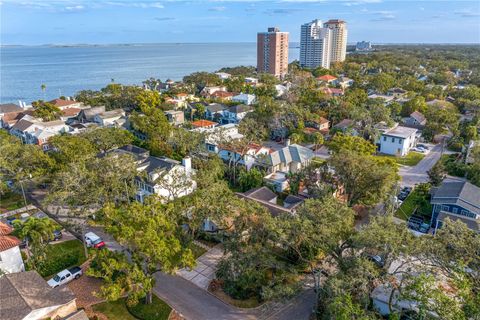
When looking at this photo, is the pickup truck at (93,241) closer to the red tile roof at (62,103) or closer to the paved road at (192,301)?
the paved road at (192,301)

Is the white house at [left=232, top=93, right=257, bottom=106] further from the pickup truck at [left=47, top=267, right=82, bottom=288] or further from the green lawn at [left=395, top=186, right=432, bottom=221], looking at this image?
the pickup truck at [left=47, top=267, right=82, bottom=288]

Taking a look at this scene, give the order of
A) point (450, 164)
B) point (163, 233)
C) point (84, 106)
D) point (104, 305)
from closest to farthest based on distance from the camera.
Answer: point (163, 233) → point (104, 305) → point (450, 164) → point (84, 106)

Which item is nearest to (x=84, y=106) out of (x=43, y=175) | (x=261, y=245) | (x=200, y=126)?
(x=200, y=126)

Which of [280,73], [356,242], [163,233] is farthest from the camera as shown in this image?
[280,73]

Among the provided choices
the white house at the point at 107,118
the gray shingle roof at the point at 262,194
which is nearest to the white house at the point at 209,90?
the white house at the point at 107,118

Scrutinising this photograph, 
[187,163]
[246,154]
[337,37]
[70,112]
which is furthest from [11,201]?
[337,37]

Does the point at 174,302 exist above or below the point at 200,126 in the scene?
below

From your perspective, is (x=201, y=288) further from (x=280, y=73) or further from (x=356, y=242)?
(x=280, y=73)

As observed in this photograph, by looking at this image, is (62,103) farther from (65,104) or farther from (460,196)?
(460,196)
